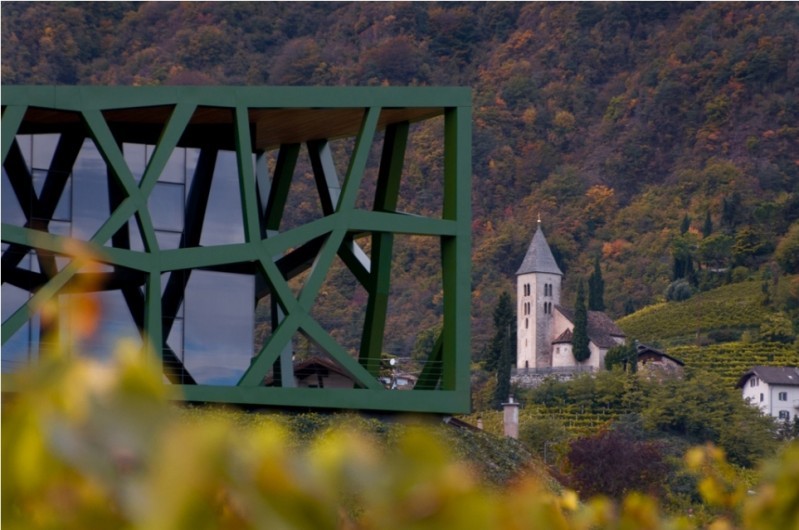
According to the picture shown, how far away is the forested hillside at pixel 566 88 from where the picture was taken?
295 feet

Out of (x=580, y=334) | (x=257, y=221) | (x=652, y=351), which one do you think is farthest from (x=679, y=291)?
(x=257, y=221)

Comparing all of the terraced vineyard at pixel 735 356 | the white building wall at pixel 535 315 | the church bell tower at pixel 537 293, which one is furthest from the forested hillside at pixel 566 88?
the terraced vineyard at pixel 735 356

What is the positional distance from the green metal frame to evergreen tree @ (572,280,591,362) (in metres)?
62.5

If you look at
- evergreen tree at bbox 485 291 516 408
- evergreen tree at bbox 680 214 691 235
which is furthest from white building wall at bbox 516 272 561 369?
evergreen tree at bbox 485 291 516 408

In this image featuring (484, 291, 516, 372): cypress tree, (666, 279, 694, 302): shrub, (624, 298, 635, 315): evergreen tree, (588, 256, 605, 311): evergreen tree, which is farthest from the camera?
(624, 298, 635, 315): evergreen tree

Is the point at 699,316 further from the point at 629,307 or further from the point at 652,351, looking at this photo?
the point at 629,307

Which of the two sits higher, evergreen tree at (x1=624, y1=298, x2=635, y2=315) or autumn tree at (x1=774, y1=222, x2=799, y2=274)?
autumn tree at (x1=774, y1=222, x2=799, y2=274)

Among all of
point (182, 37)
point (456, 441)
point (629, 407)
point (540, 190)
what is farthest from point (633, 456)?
point (182, 37)

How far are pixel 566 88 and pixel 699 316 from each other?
33.6m

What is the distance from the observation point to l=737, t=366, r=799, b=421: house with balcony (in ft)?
225

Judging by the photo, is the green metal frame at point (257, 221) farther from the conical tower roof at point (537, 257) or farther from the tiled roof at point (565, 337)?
the conical tower roof at point (537, 257)

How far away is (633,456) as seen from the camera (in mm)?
38000

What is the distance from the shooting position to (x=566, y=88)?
10844 centimetres

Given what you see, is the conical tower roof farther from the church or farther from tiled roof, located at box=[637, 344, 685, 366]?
tiled roof, located at box=[637, 344, 685, 366]
